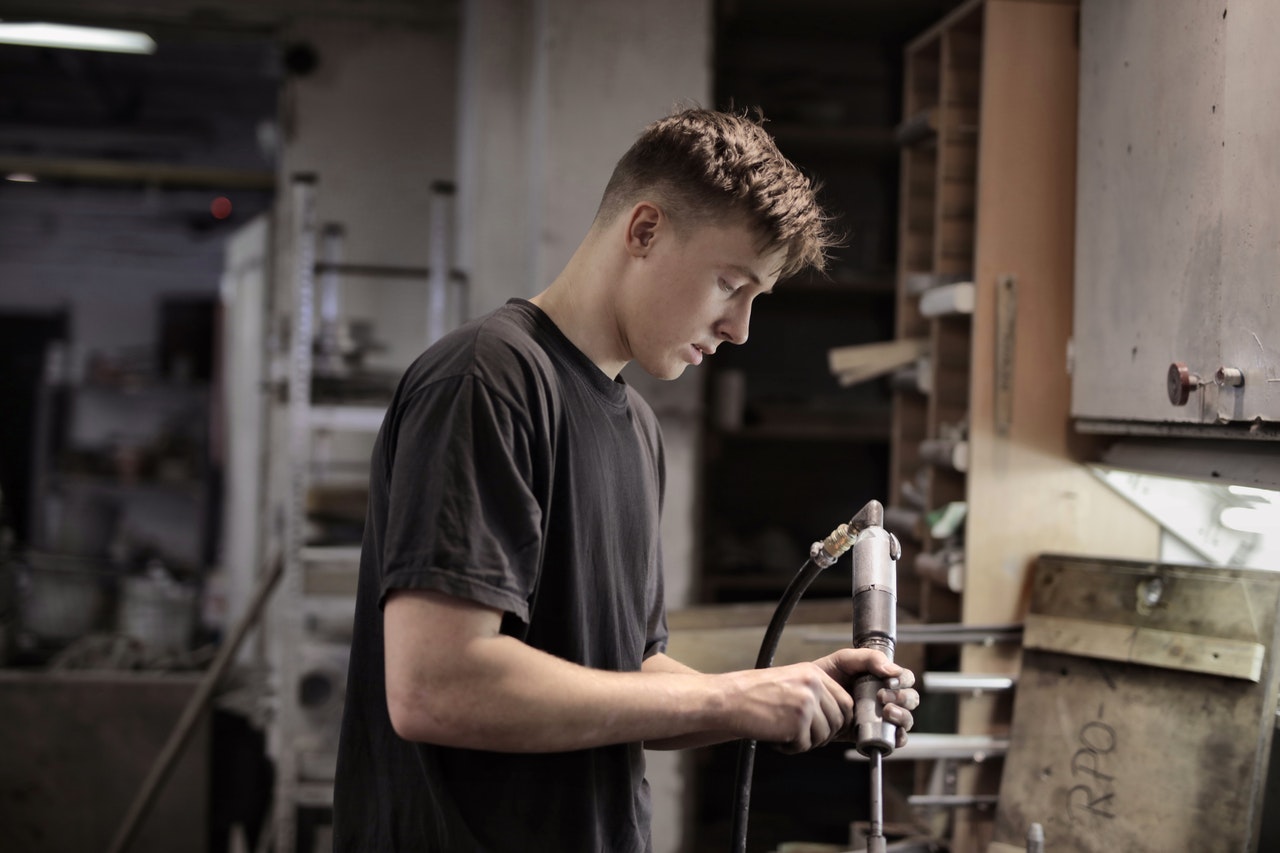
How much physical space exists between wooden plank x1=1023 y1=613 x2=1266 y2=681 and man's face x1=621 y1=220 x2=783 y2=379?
3.06 ft

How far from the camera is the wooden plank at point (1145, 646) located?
5.02ft

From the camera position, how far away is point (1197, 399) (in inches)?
58.1

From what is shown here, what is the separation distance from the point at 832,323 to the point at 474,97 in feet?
4.96

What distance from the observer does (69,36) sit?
384 cm

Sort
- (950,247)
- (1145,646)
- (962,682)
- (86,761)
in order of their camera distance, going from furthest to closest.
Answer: (86,761) < (950,247) < (962,682) < (1145,646)

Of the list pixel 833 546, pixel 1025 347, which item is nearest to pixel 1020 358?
pixel 1025 347

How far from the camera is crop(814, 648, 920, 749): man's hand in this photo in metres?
1.05

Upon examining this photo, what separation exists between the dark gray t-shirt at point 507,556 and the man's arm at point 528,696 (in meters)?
0.03

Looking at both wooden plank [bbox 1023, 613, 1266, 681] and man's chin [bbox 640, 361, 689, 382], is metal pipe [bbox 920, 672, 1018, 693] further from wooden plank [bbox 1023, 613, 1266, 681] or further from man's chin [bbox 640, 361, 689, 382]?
man's chin [bbox 640, 361, 689, 382]

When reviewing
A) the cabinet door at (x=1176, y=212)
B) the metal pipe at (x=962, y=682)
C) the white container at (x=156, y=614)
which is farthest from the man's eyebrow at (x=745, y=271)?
the white container at (x=156, y=614)

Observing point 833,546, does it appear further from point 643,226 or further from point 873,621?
point 643,226

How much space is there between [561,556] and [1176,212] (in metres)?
1.08

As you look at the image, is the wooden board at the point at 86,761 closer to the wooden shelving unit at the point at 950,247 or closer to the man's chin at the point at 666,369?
the wooden shelving unit at the point at 950,247

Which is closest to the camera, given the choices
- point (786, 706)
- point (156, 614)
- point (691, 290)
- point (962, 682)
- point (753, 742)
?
point (786, 706)
